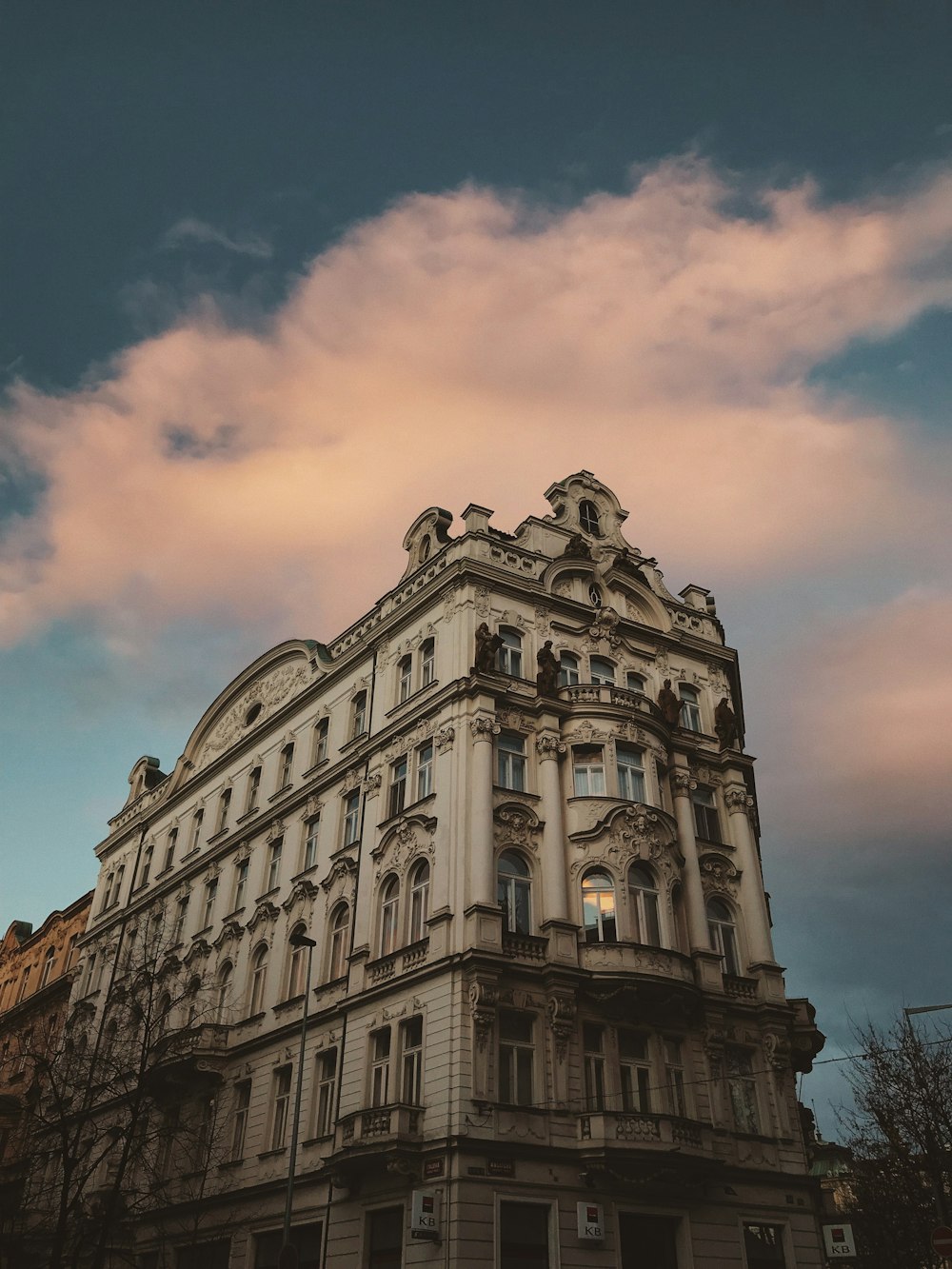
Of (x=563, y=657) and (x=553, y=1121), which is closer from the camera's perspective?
(x=553, y=1121)

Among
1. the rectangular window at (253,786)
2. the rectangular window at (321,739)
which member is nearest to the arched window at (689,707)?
the rectangular window at (321,739)

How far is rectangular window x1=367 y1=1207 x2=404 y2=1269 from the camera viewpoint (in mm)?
28109

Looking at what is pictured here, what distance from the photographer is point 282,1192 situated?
109 feet

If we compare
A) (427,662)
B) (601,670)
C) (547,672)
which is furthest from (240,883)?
(601,670)

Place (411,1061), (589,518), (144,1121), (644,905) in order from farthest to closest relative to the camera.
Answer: (589,518) < (144,1121) < (644,905) < (411,1061)

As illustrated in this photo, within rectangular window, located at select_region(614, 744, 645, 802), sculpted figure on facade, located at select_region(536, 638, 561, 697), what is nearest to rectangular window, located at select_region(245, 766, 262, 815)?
sculpted figure on facade, located at select_region(536, 638, 561, 697)

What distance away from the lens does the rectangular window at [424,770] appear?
36.1 metres

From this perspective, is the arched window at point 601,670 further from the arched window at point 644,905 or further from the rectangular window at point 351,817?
the rectangular window at point 351,817

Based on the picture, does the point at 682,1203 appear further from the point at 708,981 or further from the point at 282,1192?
the point at 282,1192

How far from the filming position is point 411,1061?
30.7 m

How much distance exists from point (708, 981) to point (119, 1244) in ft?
78.7

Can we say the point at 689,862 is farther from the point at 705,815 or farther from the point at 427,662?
the point at 427,662

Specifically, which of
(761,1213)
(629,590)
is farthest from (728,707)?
(761,1213)

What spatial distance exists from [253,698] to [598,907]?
24948 millimetres
